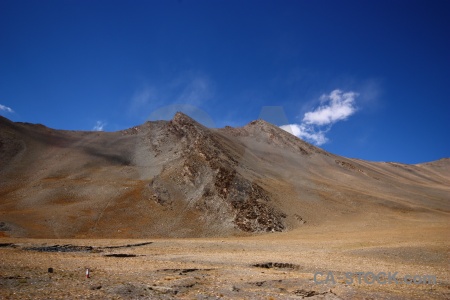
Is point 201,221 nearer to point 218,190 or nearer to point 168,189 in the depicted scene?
point 218,190

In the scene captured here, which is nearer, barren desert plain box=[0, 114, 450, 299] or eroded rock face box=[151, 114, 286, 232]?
barren desert plain box=[0, 114, 450, 299]

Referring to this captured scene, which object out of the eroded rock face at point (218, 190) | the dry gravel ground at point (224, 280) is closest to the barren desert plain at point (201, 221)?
the dry gravel ground at point (224, 280)

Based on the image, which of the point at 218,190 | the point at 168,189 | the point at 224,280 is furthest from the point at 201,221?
the point at 224,280

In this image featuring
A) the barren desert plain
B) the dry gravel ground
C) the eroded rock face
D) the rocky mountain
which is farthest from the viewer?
the eroded rock face

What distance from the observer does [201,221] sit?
54.0 meters

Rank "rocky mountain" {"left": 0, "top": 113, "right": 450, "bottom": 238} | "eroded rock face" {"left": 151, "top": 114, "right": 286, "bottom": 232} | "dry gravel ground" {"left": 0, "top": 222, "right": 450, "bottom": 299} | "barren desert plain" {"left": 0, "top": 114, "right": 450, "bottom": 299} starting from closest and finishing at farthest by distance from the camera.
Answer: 1. "dry gravel ground" {"left": 0, "top": 222, "right": 450, "bottom": 299}
2. "barren desert plain" {"left": 0, "top": 114, "right": 450, "bottom": 299}
3. "rocky mountain" {"left": 0, "top": 113, "right": 450, "bottom": 238}
4. "eroded rock face" {"left": 151, "top": 114, "right": 286, "bottom": 232}

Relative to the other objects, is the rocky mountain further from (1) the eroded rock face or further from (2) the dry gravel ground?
(2) the dry gravel ground

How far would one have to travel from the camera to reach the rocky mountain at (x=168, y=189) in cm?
5097

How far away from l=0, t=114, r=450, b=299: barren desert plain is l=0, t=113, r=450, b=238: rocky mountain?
1.18ft

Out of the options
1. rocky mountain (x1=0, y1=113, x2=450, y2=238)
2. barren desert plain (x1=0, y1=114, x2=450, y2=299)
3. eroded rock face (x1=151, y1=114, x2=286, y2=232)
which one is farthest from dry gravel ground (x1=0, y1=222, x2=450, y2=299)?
eroded rock face (x1=151, y1=114, x2=286, y2=232)

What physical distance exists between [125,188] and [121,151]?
1052 inches

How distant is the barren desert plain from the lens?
48.6 ft

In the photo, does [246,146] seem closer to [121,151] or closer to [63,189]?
[121,151]

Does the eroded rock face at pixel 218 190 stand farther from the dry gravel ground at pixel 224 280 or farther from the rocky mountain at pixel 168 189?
the dry gravel ground at pixel 224 280
